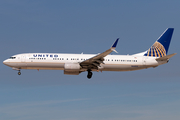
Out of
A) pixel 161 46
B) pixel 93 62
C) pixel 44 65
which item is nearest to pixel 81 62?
pixel 93 62

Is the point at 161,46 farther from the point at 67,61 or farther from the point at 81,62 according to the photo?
the point at 67,61

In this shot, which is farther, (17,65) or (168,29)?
(168,29)

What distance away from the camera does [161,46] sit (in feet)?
170

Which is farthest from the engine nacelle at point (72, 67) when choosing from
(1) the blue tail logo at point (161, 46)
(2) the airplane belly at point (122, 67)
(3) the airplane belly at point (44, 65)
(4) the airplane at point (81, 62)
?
(1) the blue tail logo at point (161, 46)

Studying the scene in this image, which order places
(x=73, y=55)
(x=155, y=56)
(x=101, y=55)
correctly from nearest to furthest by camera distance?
(x=101, y=55), (x=73, y=55), (x=155, y=56)

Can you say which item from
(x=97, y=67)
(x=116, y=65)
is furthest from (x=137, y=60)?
(x=97, y=67)

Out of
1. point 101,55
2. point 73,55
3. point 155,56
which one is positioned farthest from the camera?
point 155,56

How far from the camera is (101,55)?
143ft

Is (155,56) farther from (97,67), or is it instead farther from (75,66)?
(75,66)

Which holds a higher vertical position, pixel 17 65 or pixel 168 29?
pixel 168 29

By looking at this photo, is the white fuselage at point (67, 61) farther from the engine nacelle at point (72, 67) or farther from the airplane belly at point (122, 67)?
the engine nacelle at point (72, 67)

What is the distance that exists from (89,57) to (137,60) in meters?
7.77

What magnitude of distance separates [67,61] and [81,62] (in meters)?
2.26

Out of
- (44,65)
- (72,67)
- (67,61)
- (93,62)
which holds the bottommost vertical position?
(72,67)
